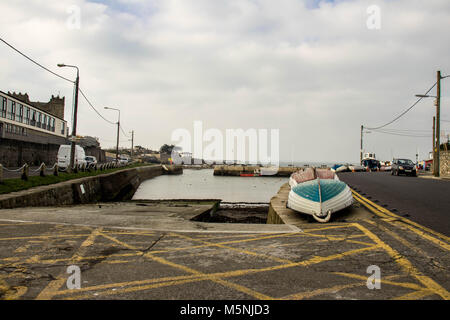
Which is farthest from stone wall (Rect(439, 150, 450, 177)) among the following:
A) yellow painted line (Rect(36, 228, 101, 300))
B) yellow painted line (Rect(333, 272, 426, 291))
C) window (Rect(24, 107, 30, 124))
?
window (Rect(24, 107, 30, 124))

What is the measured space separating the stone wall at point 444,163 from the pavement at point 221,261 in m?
26.1

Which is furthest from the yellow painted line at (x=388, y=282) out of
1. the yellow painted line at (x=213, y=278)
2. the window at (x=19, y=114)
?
the window at (x=19, y=114)

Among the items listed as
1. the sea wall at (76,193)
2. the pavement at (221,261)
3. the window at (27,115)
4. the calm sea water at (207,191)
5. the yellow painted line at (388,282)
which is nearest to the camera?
the pavement at (221,261)

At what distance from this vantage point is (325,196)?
33.4ft

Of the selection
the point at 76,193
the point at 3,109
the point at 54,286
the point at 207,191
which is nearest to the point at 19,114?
the point at 3,109

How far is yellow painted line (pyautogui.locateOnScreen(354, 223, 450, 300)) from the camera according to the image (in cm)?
366

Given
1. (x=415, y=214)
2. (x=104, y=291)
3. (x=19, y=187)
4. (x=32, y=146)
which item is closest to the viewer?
(x=104, y=291)

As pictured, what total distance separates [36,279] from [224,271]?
255 centimetres

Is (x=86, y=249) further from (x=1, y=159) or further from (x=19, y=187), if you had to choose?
(x=1, y=159)

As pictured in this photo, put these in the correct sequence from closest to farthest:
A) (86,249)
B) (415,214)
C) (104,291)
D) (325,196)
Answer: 1. (104,291)
2. (86,249)
3. (415,214)
4. (325,196)

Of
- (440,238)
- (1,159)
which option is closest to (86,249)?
(440,238)

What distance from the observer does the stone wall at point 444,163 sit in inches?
1107

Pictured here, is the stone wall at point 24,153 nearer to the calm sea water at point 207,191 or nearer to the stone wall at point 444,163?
the calm sea water at point 207,191

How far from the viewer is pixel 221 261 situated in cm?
483
